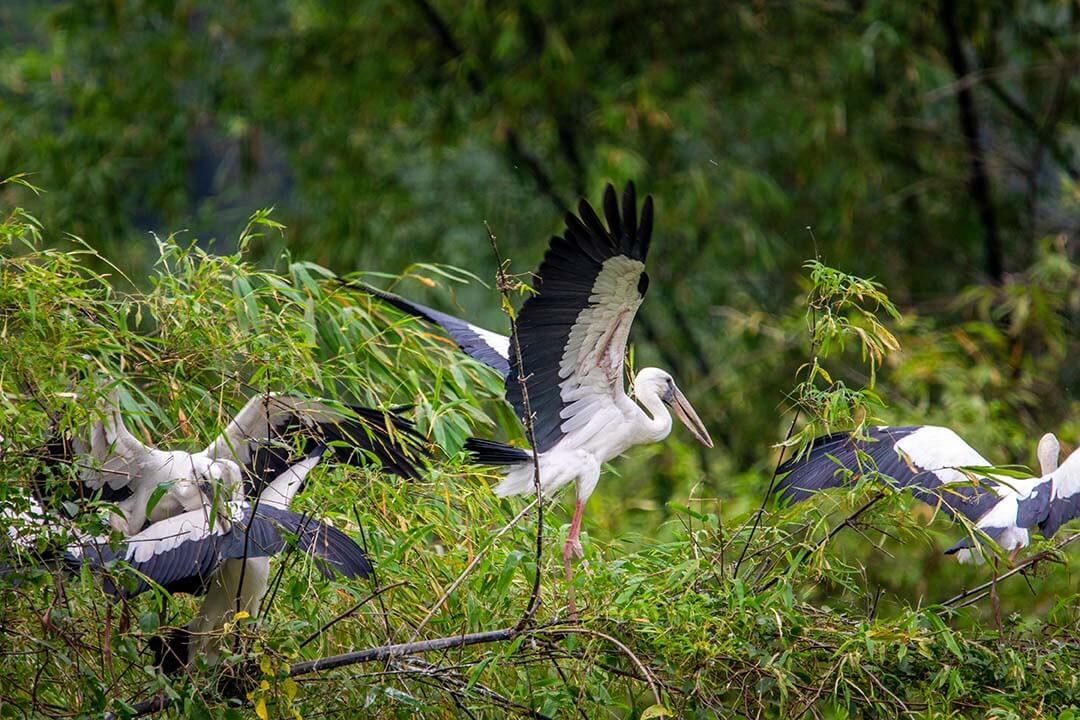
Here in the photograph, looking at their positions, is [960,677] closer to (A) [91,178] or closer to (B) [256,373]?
(B) [256,373]

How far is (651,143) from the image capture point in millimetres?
9203

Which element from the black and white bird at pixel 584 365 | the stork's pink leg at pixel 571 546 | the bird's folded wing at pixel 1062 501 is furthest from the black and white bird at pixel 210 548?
the bird's folded wing at pixel 1062 501

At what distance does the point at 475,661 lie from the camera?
3.36 meters

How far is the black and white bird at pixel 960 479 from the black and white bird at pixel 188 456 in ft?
3.91

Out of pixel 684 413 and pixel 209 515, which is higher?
pixel 209 515

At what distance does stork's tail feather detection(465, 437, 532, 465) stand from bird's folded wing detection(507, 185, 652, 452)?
14 centimetres

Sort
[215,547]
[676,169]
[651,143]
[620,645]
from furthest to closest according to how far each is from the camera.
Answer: [676,169]
[651,143]
[215,547]
[620,645]

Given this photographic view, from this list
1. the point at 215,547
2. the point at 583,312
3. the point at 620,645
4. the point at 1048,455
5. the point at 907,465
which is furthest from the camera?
the point at 1048,455

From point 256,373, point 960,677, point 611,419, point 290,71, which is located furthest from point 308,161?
point 960,677

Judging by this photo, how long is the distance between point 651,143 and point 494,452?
5.49m

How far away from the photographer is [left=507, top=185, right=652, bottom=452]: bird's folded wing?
374cm

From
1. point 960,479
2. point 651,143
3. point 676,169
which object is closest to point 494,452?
point 960,479

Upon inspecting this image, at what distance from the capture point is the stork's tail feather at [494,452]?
13.3ft

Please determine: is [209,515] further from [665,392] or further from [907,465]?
[907,465]
